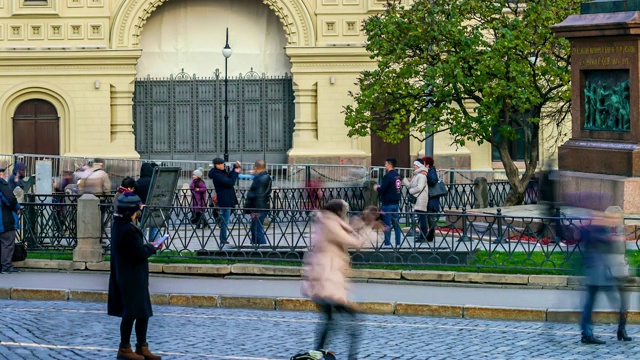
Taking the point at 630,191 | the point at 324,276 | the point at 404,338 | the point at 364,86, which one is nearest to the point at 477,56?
the point at 364,86

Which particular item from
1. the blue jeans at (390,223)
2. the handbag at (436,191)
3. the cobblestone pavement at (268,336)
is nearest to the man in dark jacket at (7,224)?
the cobblestone pavement at (268,336)

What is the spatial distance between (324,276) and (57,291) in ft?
24.1

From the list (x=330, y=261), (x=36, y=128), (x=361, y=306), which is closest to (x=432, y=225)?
(x=361, y=306)

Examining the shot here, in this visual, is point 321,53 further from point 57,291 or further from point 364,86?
point 57,291

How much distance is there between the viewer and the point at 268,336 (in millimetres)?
16656

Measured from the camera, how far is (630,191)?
945 inches

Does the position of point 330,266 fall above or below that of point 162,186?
below

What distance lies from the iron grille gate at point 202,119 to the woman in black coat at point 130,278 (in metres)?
32.9

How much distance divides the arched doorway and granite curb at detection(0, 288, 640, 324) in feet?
85.9

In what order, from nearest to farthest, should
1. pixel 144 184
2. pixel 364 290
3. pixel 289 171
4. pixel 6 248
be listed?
pixel 364 290, pixel 6 248, pixel 144 184, pixel 289 171

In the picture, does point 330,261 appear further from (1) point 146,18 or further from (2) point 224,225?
(1) point 146,18

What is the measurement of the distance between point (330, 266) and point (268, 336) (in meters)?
2.58

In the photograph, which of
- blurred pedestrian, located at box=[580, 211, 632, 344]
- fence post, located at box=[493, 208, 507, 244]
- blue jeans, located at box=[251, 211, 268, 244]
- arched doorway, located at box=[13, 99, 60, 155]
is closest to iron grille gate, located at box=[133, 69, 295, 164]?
arched doorway, located at box=[13, 99, 60, 155]

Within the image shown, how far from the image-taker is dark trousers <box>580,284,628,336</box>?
1577 centimetres
